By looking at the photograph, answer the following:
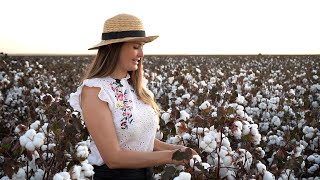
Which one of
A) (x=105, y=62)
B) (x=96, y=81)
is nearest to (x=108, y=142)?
(x=96, y=81)

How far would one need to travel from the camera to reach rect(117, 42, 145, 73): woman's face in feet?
9.70

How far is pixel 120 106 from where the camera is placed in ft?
9.69

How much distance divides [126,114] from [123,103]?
77 millimetres

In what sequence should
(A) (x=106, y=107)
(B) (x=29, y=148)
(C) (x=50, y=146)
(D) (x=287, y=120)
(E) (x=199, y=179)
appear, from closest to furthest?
(E) (x=199, y=179)
(B) (x=29, y=148)
(A) (x=106, y=107)
(C) (x=50, y=146)
(D) (x=287, y=120)

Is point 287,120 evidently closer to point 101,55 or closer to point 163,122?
point 163,122

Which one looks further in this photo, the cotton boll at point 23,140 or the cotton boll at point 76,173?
the cotton boll at point 23,140

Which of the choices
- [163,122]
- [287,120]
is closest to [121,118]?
[163,122]

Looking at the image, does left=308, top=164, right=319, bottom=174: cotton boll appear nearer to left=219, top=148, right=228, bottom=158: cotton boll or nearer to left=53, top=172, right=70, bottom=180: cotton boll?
left=219, top=148, right=228, bottom=158: cotton boll

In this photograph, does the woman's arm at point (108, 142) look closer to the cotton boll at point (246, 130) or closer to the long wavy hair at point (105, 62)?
the long wavy hair at point (105, 62)

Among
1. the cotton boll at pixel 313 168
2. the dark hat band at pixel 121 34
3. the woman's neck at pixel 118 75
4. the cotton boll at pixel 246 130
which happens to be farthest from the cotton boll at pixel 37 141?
the cotton boll at pixel 313 168

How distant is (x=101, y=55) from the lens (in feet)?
9.87

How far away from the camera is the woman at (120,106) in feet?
9.12

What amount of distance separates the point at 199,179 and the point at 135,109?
0.79 m

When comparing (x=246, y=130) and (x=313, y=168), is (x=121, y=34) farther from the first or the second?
(x=313, y=168)
